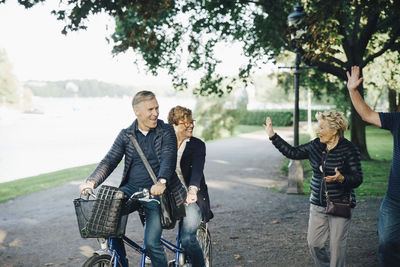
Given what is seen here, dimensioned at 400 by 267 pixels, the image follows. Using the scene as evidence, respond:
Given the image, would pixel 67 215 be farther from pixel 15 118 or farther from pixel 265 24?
pixel 15 118

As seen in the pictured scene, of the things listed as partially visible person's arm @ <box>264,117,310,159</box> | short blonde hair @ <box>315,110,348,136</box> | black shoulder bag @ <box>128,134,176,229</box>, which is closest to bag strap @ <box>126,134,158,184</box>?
black shoulder bag @ <box>128,134,176,229</box>

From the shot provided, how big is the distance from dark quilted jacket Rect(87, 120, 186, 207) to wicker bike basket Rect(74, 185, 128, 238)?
16.8 inches

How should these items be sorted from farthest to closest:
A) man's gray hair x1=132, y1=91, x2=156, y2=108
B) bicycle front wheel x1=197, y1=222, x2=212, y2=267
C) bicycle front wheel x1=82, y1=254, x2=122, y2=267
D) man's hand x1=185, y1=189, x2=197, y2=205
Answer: bicycle front wheel x1=197, y1=222, x2=212, y2=267 < man's hand x1=185, y1=189, x2=197, y2=205 < man's gray hair x1=132, y1=91, x2=156, y2=108 < bicycle front wheel x1=82, y1=254, x2=122, y2=267

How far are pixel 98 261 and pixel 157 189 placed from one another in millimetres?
698

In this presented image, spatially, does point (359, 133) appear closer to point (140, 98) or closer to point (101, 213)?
point (140, 98)

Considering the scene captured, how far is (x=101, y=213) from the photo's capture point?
3055 millimetres

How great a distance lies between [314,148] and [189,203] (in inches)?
54.2

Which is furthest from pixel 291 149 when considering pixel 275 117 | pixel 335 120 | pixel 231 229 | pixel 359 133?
pixel 275 117

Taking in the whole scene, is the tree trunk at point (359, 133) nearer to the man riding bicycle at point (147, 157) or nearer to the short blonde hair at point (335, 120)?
the short blonde hair at point (335, 120)

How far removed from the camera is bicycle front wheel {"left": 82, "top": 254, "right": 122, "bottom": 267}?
3.13m

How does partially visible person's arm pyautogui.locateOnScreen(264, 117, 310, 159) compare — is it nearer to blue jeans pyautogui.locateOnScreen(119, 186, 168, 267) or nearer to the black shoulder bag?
the black shoulder bag

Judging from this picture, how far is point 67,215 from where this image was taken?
30.1ft

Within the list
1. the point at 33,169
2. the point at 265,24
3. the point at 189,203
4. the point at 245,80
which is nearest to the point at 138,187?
the point at 189,203

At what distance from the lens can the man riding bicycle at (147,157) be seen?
351cm
